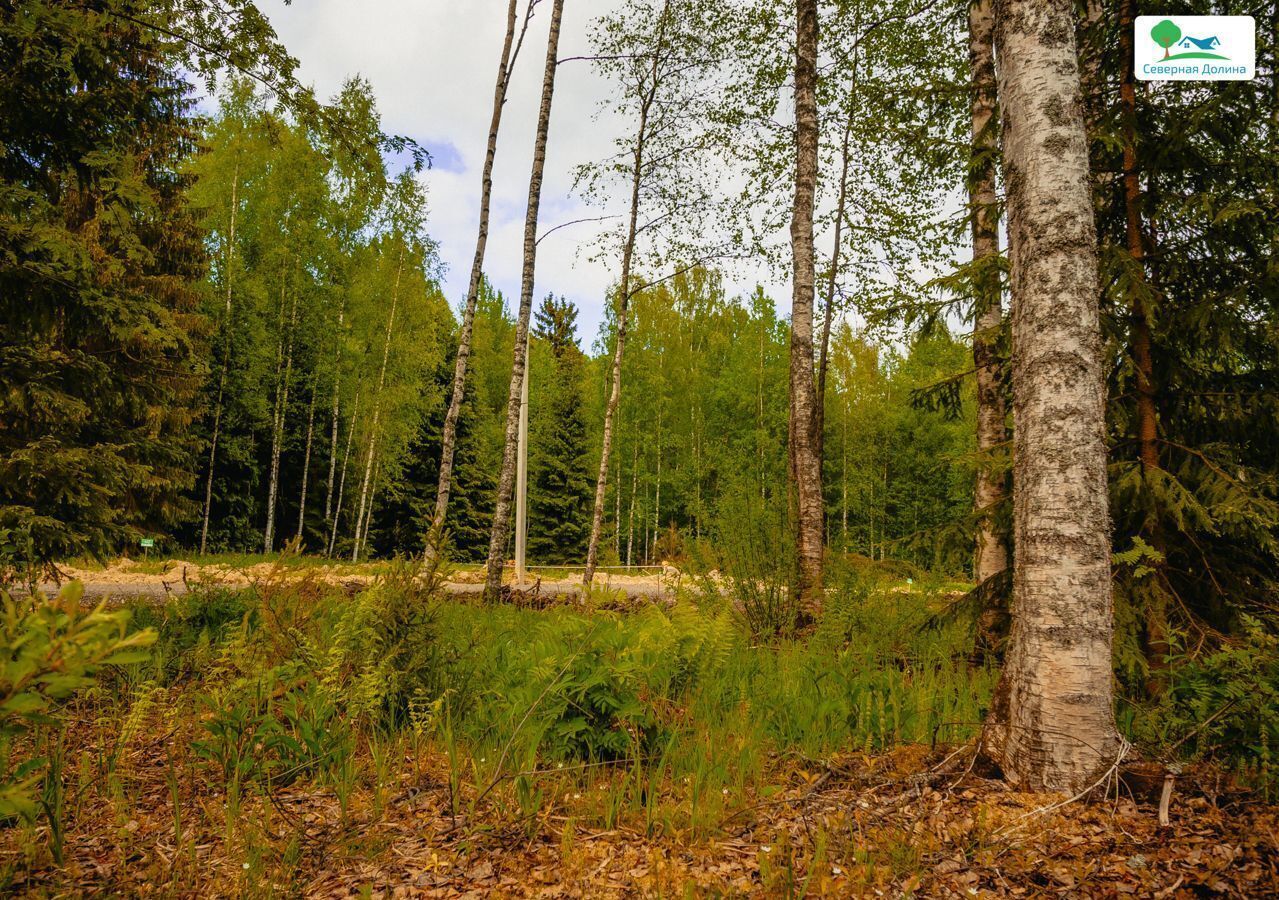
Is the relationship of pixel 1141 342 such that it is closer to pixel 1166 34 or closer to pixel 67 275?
pixel 1166 34

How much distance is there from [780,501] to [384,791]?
4.54 meters

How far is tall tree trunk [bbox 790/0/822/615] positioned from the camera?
6191mm

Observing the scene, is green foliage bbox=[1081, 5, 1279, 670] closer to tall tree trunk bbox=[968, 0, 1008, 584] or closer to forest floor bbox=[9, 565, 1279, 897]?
tall tree trunk bbox=[968, 0, 1008, 584]

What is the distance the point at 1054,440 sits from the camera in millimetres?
2543

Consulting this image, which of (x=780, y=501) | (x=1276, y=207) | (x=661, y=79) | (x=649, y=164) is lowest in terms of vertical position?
(x=780, y=501)

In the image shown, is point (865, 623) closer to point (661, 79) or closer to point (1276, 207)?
point (1276, 207)

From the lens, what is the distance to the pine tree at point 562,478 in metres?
25.7

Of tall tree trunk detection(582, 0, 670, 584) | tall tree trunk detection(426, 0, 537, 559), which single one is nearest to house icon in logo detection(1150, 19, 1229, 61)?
tall tree trunk detection(426, 0, 537, 559)

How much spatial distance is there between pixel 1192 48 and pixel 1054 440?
3417mm

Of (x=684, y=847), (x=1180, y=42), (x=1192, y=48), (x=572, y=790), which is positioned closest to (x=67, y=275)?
(x=572, y=790)

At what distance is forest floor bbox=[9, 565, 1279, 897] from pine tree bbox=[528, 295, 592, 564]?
71.0 ft

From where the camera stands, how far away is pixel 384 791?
2.70 meters

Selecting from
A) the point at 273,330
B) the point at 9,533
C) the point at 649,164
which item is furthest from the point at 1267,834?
the point at 273,330

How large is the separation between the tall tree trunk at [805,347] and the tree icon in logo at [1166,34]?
335cm
